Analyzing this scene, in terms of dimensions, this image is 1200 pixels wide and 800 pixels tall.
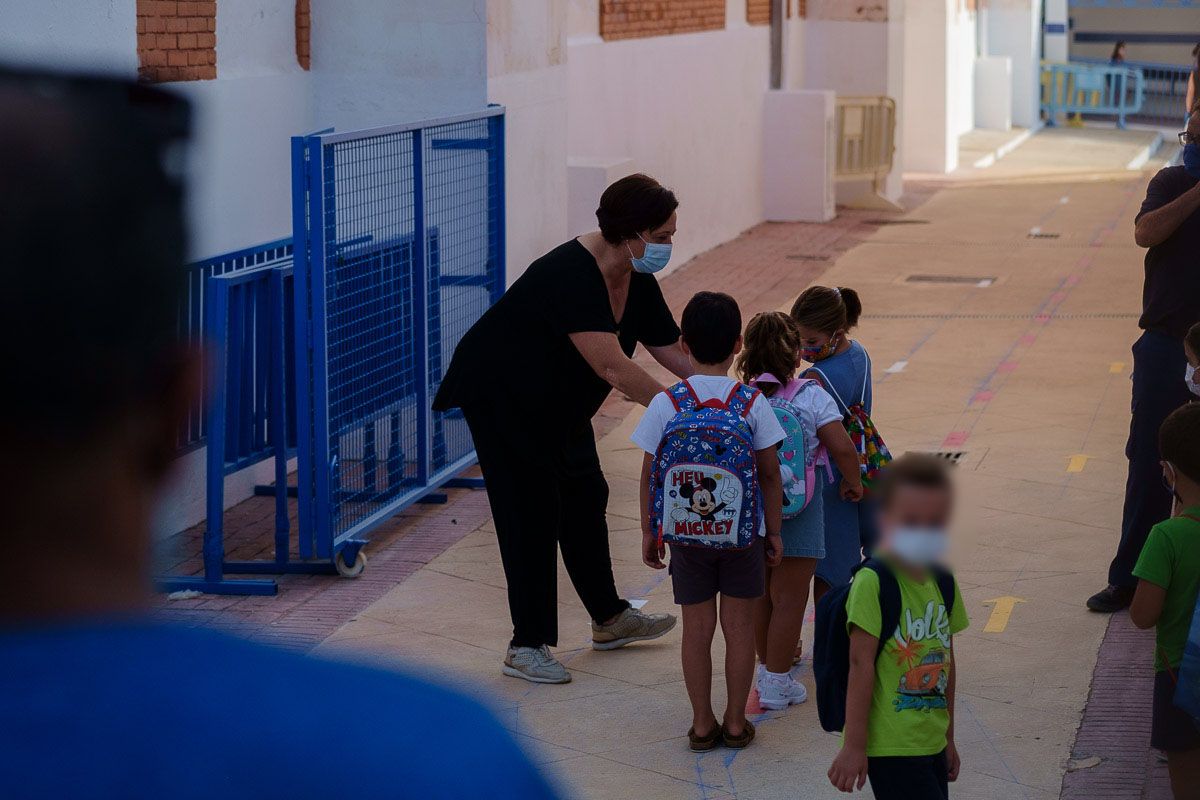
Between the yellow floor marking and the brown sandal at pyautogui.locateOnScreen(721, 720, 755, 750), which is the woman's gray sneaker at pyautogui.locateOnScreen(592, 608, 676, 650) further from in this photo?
the yellow floor marking

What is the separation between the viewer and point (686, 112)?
1703 centimetres

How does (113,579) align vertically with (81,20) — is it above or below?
below

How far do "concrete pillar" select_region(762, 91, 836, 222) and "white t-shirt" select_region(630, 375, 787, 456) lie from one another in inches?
609

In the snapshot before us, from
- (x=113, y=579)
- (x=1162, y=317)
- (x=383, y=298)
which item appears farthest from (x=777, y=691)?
(x=113, y=579)

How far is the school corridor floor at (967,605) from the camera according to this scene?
4.93 metres

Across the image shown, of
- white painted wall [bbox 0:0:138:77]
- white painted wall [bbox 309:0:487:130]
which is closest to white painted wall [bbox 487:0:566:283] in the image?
white painted wall [bbox 309:0:487:130]

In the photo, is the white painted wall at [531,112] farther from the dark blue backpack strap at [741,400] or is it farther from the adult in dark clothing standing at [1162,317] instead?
the dark blue backpack strap at [741,400]

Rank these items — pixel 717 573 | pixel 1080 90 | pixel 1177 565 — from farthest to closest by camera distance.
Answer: pixel 1080 90 < pixel 717 573 < pixel 1177 565

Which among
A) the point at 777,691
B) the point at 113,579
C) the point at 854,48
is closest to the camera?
the point at 113,579

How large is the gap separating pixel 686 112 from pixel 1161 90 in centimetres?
2251

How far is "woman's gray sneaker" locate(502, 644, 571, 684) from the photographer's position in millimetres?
5625

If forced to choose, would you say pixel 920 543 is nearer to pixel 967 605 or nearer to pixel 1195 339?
pixel 1195 339

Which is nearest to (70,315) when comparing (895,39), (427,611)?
(427,611)

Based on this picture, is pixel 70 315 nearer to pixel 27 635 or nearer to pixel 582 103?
pixel 27 635
